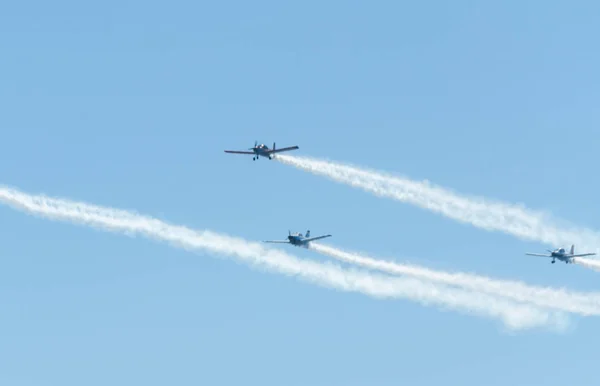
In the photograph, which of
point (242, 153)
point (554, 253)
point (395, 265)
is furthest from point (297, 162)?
point (554, 253)

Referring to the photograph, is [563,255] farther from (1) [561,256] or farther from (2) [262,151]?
(2) [262,151]

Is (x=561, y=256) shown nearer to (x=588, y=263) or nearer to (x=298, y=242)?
(x=588, y=263)

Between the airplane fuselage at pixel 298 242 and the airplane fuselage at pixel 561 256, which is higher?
the airplane fuselage at pixel 561 256

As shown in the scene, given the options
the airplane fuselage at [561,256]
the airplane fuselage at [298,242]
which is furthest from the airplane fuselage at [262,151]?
the airplane fuselage at [561,256]

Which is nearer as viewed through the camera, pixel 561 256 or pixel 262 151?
pixel 262 151

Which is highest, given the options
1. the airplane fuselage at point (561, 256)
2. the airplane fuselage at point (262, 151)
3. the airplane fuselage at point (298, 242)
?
the airplane fuselage at point (262, 151)

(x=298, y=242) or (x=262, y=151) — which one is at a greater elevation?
(x=262, y=151)

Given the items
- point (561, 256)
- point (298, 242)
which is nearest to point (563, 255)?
point (561, 256)

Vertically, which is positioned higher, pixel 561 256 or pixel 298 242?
pixel 561 256

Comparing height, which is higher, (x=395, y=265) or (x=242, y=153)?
(x=242, y=153)

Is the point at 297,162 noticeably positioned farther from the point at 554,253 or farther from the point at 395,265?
the point at 554,253

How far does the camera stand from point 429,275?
417 ft

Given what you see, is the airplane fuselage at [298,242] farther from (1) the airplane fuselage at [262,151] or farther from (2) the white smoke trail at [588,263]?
(2) the white smoke trail at [588,263]

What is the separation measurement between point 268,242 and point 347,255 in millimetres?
9550
